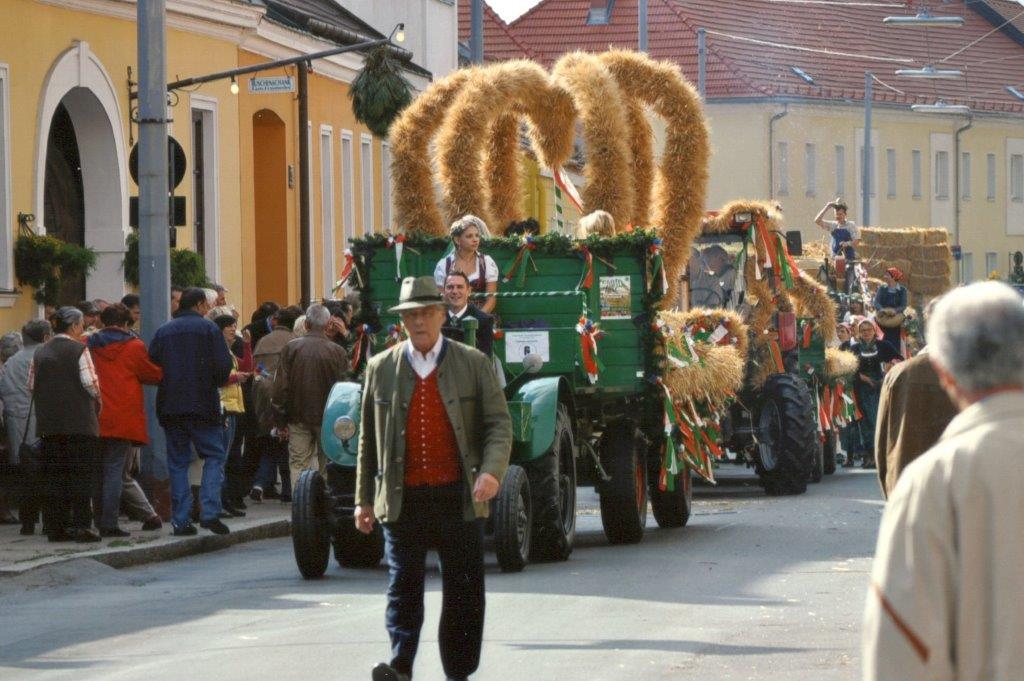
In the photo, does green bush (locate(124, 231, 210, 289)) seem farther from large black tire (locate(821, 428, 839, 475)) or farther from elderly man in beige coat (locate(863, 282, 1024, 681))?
elderly man in beige coat (locate(863, 282, 1024, 681))

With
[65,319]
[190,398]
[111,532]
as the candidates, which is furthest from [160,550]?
[65,319]

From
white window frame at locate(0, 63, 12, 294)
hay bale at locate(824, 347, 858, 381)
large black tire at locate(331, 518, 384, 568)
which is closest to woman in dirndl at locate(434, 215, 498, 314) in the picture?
large black tire at locate(331, 518, 384, 568)

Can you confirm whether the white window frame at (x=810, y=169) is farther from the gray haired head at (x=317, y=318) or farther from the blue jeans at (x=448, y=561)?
the blue jeans at (x=448, y=561)

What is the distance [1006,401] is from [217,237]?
25129mm

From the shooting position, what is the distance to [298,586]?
13320 millimetres

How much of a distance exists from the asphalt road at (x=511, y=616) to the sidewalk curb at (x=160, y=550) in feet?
0.46

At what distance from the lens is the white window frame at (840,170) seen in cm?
6975

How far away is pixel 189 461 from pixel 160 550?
3.69ft

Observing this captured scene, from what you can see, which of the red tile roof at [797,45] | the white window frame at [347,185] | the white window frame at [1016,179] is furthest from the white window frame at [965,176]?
the white window frame at [347,185]

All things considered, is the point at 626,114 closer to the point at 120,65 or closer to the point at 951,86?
the point at 120,65

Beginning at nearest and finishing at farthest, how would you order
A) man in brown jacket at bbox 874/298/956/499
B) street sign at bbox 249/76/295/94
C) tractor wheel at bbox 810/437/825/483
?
man in brown jacket at bbox 874/298/956/499, street sign at bbox 249/76/295/94, tractor wheel at bbox 810/437/825/483

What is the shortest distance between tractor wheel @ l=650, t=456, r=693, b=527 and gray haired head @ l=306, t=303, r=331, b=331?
2956 mm

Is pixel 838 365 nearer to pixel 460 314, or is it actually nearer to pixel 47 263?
pixel 47 263

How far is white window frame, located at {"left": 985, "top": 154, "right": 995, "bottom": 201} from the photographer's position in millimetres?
76625
